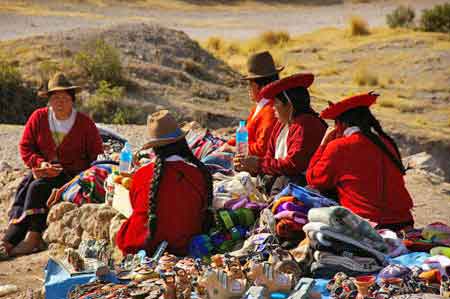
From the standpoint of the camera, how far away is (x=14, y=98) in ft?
52.3

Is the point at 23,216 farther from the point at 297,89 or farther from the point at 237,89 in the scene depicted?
the point at 237,89

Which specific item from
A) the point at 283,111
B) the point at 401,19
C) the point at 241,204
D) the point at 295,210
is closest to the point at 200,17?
the point at 401,19

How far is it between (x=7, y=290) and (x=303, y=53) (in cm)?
2005

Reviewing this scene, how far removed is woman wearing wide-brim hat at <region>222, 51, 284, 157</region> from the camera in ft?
27.1

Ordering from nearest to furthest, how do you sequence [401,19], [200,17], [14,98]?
[14,98] → [401,19] → [200,17]

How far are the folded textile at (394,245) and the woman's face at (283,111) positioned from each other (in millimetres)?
1477

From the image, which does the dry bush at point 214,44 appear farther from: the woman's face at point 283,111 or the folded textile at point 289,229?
the folded textile at point 289,229

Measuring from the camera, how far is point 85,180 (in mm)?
8836

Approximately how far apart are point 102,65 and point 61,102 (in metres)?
7.63

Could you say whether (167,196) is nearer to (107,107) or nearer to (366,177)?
(366,177)

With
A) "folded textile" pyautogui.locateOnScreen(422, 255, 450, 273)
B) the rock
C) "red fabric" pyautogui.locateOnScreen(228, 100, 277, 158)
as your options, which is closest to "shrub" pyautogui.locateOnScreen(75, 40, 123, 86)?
the rock

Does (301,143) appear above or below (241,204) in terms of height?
above

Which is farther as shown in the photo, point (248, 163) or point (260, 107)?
point (260, 107)

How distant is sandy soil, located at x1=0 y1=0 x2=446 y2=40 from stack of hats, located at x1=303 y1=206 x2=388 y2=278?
1994cm
